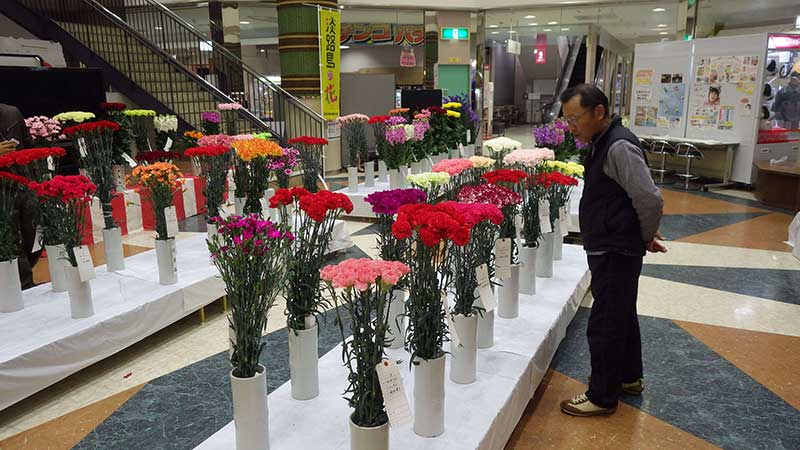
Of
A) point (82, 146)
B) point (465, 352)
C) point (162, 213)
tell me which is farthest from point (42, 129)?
point (465, 352)

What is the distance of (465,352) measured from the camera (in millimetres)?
2318

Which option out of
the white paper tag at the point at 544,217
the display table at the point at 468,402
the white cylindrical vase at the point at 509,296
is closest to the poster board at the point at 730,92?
the white paper tag at the point at 544,217

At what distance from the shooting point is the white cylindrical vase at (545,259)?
11.9 feet

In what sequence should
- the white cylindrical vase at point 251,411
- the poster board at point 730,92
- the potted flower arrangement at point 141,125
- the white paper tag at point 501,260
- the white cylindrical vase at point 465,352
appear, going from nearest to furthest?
1. the white cylindrical vase at point 251,411
2. the white cylindrical vase at point 465,352
3. the white paper tag at point 501,260
4. the potted flower arrangement at point 141,125
5. the poster board at point 730,92

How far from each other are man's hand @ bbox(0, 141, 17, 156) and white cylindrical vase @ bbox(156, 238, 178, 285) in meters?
1.31

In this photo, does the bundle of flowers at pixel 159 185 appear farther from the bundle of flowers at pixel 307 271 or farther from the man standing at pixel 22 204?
the bundle of flowers at pixel 307 271

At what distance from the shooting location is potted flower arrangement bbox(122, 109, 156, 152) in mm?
6086

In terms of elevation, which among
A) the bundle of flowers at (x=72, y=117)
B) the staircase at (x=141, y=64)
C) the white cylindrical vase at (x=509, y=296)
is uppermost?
the staircase at (x=141, y=64)

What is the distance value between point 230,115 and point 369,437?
27.1 ft

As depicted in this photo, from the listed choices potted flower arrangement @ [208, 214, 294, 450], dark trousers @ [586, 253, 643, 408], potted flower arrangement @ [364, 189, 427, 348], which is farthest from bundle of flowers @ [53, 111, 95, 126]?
dark trousers @ [586, 253, 643, 408]

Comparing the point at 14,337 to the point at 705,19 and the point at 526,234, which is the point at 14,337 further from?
the point at 705,19

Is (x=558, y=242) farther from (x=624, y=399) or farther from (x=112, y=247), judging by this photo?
(x=112, y=247)

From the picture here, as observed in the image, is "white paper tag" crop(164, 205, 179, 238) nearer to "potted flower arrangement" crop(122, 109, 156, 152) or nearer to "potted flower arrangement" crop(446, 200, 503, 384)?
"potted flower arrangement" crop(446, 200, 503, 384)

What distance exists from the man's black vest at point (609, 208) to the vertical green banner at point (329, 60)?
7599 mm
